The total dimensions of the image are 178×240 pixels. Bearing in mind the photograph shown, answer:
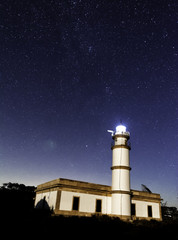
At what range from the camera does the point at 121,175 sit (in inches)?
997

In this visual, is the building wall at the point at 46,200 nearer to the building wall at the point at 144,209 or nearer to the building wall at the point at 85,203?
the building wall at the point at 85,203

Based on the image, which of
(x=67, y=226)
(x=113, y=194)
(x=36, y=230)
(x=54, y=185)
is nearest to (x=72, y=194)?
(x=54, y=185)

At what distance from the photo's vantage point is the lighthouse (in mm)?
24156

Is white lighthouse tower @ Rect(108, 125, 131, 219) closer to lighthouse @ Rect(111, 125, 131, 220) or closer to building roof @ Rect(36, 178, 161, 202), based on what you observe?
→ lighthouse @ Rect(111, 125, 131, 220)

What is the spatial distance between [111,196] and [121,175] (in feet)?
10.0

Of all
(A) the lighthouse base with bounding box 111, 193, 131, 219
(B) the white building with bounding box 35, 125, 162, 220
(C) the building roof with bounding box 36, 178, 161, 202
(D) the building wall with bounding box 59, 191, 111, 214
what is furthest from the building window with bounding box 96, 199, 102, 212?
(A) the lighthouse base with bounding box 111, 193, 131, 219

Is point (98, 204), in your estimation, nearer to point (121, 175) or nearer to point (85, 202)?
point (85, 202)

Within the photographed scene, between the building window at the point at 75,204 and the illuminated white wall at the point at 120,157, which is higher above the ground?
the illuminated white wall at the point at 120,157

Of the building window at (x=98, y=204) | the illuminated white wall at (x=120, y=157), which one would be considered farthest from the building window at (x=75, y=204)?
the illuminated white wall at (x=120, y=157)

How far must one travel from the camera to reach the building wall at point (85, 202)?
2238 cm

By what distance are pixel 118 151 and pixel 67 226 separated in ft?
43.7

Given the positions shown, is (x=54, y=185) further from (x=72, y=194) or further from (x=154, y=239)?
(x=154, y=239)

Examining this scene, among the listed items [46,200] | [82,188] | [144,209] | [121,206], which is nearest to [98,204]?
[121,206]

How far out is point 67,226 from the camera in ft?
49.4
